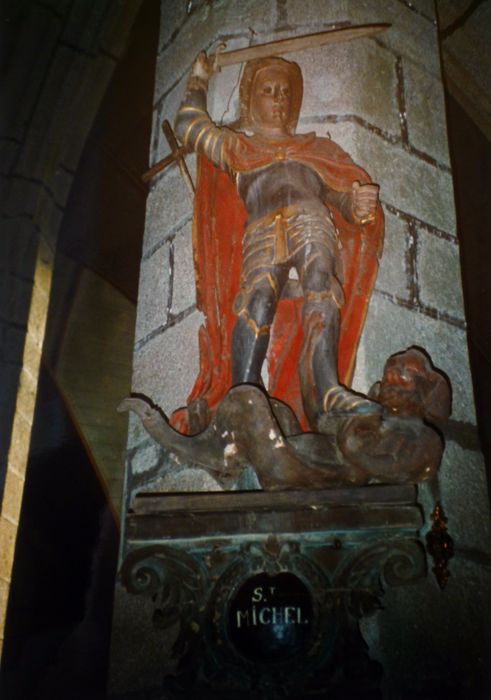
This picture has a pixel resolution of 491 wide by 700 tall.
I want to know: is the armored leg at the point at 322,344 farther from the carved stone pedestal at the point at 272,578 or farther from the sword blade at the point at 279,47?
the sword blade at the point at 279,47

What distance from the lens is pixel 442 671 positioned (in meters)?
2.04

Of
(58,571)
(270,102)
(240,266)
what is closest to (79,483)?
(58,571)

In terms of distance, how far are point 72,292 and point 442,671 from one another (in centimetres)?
329

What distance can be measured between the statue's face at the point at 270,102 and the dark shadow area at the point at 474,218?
163cm

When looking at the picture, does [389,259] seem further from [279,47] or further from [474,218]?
[474,218]

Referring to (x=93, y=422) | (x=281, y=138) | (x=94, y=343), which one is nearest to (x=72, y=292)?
(x=94, y=343)

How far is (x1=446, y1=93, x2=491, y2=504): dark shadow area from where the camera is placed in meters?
3.92

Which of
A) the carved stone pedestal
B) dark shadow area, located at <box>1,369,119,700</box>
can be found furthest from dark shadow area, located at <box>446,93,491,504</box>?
the carved stone pedestal

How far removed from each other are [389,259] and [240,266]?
520 mm

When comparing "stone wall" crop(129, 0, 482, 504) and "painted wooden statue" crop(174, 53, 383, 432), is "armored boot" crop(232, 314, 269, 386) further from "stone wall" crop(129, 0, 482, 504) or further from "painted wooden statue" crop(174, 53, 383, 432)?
"stone wall" crop(129, 0, 482, 504)

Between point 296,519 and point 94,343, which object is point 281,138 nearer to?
point 296,519

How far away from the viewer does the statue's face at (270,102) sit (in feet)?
8.21

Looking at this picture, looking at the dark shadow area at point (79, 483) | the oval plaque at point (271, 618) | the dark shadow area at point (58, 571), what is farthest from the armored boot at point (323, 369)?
the dark shadow area at point (58, 571)

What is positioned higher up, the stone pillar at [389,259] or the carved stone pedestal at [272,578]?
the stone pillar at [389,259]
